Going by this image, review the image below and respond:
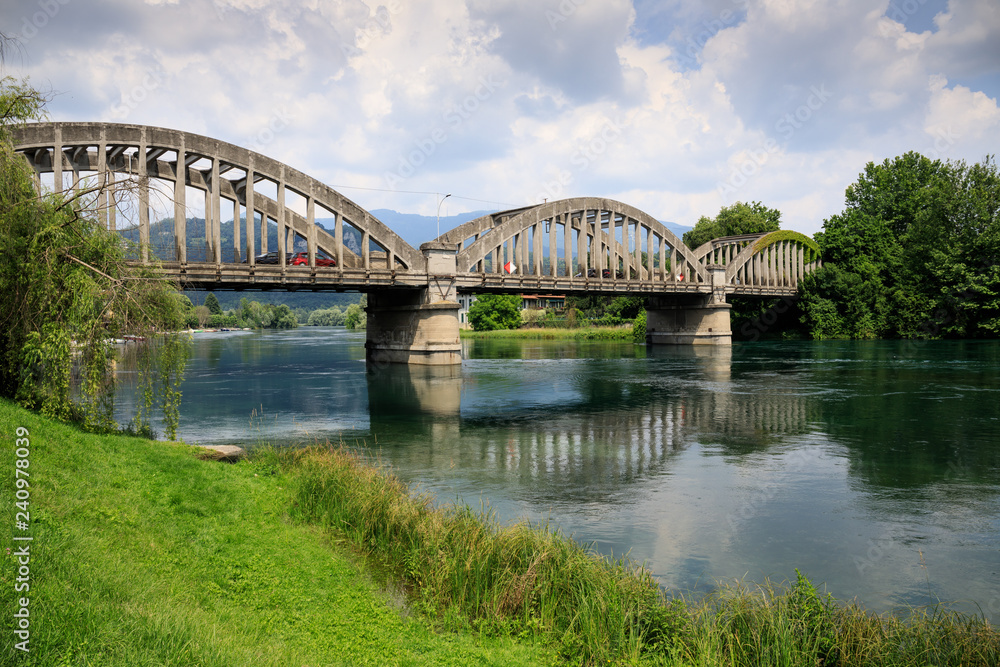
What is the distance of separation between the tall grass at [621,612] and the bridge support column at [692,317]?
7880 centimetres

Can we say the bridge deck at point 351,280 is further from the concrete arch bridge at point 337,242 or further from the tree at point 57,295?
the tree at point 57,295

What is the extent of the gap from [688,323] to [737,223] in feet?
116

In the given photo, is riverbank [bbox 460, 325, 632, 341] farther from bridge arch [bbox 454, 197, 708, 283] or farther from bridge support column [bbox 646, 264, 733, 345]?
bridge arch [bbox 454, 197, 708, 283]

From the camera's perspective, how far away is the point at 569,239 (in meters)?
73.2

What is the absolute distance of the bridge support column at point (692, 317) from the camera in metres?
86.3

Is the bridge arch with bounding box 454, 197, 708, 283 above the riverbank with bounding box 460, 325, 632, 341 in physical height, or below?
above

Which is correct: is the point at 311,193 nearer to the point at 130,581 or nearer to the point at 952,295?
the point at 130,581

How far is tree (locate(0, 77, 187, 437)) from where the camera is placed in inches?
591

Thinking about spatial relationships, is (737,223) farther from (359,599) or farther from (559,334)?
(359,599)

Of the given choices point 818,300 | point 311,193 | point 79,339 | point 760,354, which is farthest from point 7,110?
point 818,300

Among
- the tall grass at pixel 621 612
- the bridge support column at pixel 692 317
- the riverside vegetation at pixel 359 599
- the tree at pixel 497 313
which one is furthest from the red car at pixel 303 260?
the tree at pixel 497 313

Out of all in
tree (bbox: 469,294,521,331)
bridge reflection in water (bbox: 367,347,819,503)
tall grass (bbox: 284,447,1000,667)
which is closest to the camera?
tall grass (bbox: 284,447,1000,667)

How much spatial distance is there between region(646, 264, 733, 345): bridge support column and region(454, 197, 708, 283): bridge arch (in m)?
2.41

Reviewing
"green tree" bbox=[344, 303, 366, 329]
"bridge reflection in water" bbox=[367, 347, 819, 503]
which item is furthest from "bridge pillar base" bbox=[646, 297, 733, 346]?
"green tree" bbox=[344, 303, 366, 329]
